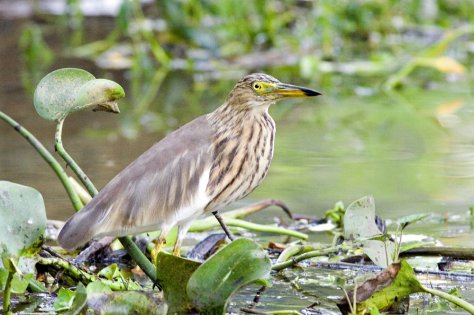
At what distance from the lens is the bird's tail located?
362cm

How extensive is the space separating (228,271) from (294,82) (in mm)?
6292

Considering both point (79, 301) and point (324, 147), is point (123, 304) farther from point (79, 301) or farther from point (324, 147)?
point (324, 147)

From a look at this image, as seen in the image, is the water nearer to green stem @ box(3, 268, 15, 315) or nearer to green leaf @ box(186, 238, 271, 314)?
green leaf @ box(186, 238, 271, 314)

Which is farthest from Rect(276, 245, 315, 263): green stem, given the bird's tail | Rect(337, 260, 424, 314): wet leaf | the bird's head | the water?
the bird's tail

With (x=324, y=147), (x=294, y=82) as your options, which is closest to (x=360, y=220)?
(x=324, y=147)

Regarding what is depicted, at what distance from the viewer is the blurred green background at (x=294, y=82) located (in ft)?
19.9

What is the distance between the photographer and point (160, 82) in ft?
33.0

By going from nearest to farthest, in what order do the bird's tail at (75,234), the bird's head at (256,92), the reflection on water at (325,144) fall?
the bird's tail at (75,234)
the bird's head at (256,92)
the reflection on water at (325,144)

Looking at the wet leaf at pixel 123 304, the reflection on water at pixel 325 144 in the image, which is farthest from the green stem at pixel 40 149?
the reflection on water at pixel 325 144

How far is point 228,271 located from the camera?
10.8 ft

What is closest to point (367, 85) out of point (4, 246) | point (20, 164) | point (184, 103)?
point (184, 103)

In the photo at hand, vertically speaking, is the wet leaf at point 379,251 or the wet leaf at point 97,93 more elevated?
→ the wet leaf at point 97,93

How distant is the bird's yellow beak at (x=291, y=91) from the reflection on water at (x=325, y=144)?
1206 millimetres

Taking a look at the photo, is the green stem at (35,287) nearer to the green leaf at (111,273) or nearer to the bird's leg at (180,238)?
the green leaf at (111,273)
